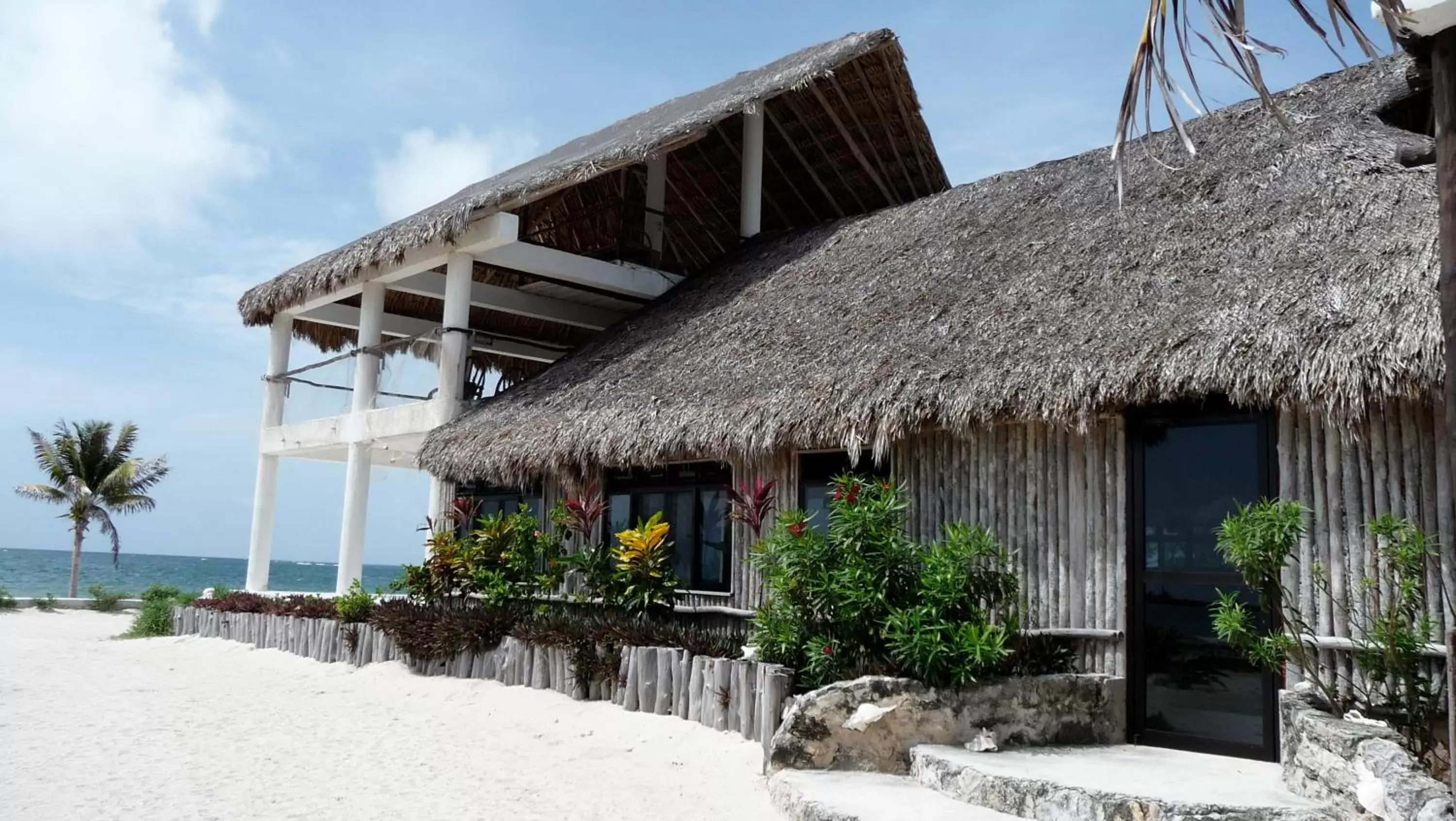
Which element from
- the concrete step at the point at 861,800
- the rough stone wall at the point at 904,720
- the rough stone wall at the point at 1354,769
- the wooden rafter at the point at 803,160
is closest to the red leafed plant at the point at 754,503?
the rough stone wall at the point at 904,720

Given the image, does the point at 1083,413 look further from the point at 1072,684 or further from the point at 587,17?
the point at 587,17

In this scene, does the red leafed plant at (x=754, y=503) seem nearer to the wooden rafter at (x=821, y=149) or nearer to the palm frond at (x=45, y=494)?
the wooden rafter at (x=821, y=149)

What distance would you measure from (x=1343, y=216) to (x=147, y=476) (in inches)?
901

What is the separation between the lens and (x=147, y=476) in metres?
23.7

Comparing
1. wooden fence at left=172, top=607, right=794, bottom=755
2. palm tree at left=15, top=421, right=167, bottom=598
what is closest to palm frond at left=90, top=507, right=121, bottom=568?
palm tree at left=15, top=421, right=167, bottom=598

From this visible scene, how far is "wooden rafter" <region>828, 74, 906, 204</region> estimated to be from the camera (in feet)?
47.0

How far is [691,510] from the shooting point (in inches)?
411

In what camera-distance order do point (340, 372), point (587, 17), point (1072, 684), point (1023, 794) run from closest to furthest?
point (1023, 794) → point (1072, 684) → point (587, 17) → point (340, 372)

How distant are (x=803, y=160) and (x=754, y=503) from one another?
772 cm

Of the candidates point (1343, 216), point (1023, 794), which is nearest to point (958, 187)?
point (1343, 216)

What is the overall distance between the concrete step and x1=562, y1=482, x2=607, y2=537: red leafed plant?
431 centimetres

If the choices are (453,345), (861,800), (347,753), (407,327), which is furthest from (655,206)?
(861,800)

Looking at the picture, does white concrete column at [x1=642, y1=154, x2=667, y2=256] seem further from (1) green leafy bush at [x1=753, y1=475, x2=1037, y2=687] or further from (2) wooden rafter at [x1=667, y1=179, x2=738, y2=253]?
(1) green leafy bush at [x1=753, y1=475, x2=1037, y2=687]

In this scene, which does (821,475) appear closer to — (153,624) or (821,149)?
(821,149)
